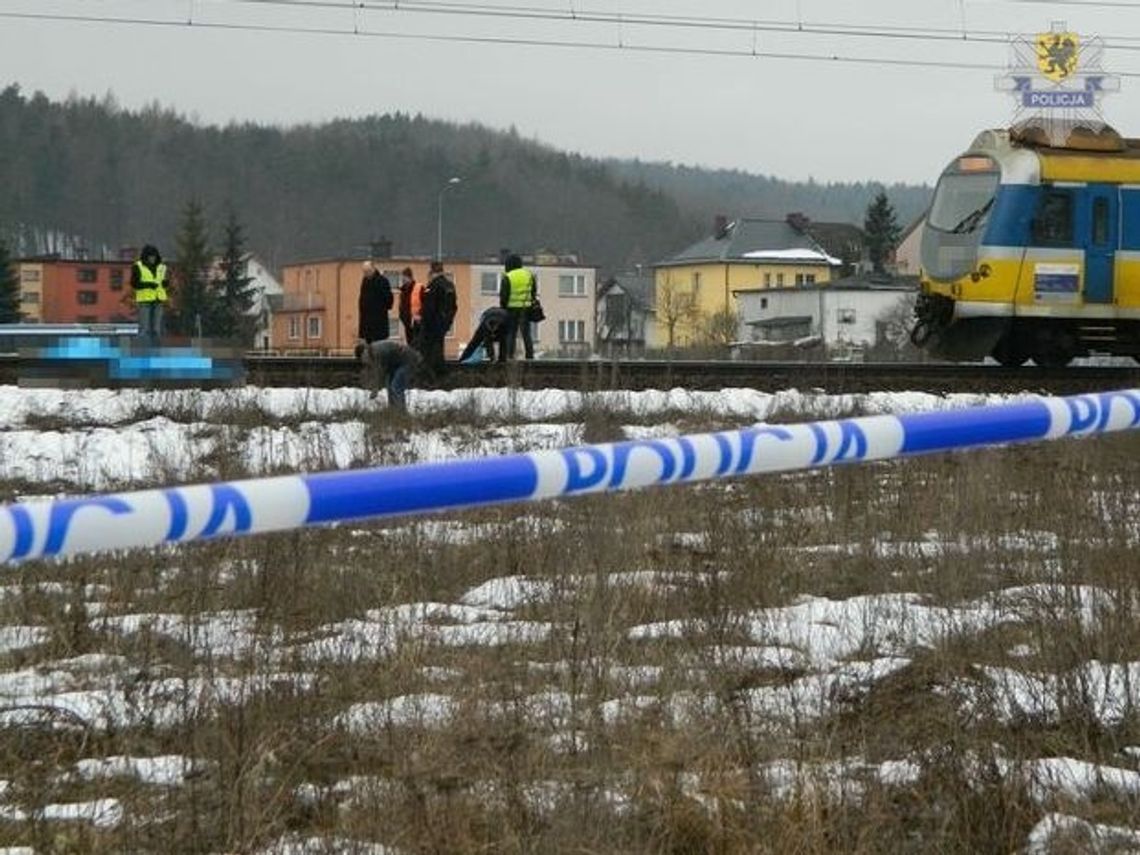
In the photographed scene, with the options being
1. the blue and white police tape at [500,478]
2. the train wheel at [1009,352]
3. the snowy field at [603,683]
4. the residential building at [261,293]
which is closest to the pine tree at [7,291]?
the residential building at [261,293]

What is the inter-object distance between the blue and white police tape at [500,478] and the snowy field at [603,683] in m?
0.85

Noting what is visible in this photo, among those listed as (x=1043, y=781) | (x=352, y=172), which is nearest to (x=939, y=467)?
(x=1043, y=781)

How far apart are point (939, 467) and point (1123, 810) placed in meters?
6.94

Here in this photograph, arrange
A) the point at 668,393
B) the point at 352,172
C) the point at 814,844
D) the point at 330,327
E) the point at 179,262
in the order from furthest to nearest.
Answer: the point at 352,172 < the point at 330,327 < the point at 179,262 < the point at 668,393 < the point at 814,844

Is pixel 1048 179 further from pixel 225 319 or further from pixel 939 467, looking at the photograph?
pixel 225 319

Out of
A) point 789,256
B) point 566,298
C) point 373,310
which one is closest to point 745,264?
point 789,256

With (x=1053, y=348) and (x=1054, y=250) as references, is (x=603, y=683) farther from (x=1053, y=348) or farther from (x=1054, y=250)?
(x=1053, y=348)

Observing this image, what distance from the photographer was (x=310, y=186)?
11156 centimetres

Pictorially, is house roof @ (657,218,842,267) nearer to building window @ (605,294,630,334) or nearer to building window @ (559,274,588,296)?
building window @ (605,294,630,334)

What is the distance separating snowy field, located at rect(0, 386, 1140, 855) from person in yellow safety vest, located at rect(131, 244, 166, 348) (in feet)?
43.0

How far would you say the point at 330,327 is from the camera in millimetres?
99500

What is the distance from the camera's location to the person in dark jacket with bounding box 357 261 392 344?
64.4ft

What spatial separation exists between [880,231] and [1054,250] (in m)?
97.8

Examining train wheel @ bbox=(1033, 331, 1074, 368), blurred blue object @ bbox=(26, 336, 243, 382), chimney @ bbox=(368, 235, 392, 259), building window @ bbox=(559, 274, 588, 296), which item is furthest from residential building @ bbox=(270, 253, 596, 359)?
blurred blue object @ bbox=(26, 336, 243, 382)
